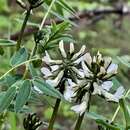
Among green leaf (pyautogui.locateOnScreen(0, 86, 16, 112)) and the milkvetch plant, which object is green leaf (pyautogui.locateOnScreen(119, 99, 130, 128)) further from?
green leaf (pyautogui.locateOnScreen(0, 86, 16, 112))

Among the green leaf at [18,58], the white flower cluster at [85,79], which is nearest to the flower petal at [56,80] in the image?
the white flower cluster at [85,79]

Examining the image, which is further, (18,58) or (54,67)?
(18,58)

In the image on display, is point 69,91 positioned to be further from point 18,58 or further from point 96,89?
point 18,58

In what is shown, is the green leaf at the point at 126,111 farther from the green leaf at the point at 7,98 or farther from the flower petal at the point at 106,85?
the green leaf at the point at 7,98

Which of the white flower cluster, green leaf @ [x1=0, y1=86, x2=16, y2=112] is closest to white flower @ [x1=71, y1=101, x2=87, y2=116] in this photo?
the white flower cluster

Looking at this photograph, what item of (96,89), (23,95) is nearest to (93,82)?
(96,89)
